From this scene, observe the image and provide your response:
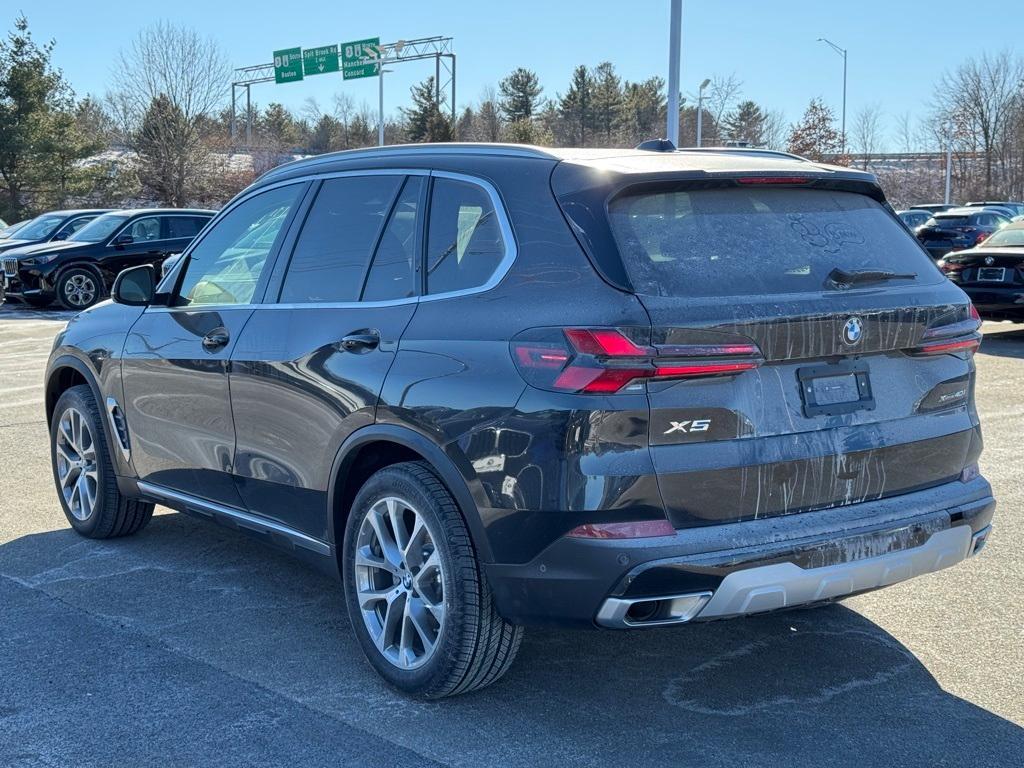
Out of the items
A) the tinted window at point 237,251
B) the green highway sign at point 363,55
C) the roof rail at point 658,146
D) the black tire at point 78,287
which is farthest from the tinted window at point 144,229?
the green highway sign at point 363,55

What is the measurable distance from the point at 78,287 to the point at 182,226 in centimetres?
207

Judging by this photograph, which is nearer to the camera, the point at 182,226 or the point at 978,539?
the point at 978,539

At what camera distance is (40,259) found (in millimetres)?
19891

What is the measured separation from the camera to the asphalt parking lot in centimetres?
358

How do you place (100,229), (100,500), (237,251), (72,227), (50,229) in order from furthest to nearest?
(50,229)
(72,227)
(100,229)
(100,500)
(237,251)

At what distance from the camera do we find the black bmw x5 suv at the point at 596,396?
132 inches

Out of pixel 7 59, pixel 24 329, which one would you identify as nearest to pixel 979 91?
pixel 7 59

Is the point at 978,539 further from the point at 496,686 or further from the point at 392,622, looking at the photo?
the point at 392,622

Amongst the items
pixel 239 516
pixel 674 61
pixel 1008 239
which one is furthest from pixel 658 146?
pixel 674 61

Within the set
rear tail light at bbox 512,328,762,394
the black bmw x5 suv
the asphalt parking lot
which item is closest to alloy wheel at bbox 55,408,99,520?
the asphalt parking lot

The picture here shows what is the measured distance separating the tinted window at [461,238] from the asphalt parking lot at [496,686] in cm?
142

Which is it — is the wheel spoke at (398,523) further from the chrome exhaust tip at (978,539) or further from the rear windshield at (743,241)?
the chrome exhaust tip at (978,539)

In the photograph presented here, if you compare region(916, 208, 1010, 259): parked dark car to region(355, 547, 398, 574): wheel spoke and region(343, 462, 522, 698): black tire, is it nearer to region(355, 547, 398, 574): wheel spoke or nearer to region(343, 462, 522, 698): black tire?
region(355, 547, 398, 574): wheel spoke

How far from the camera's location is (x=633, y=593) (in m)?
3.36
